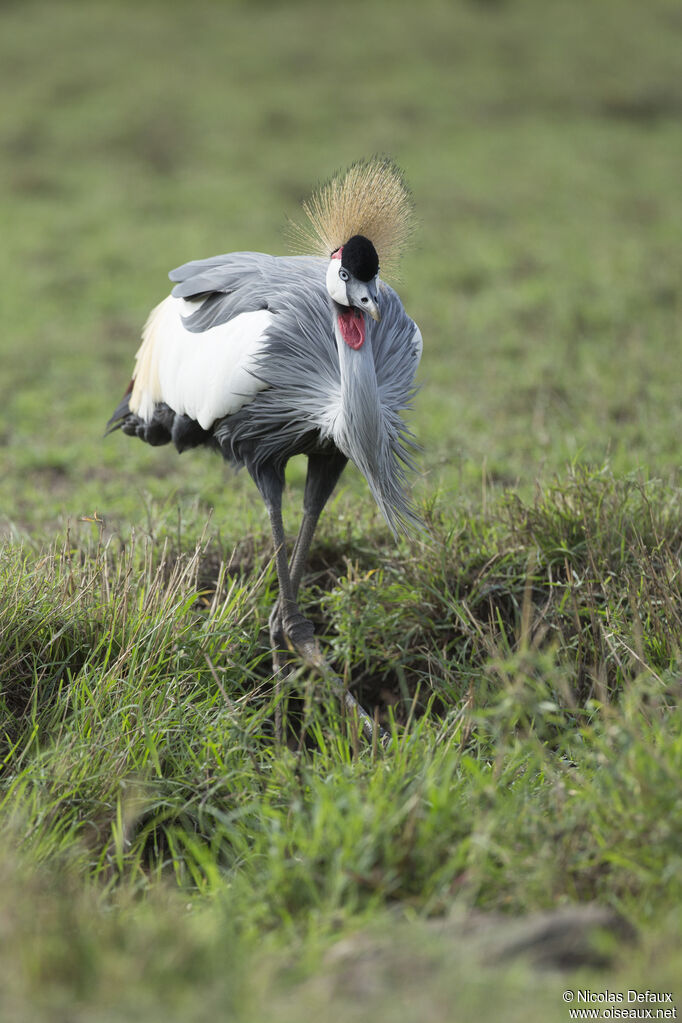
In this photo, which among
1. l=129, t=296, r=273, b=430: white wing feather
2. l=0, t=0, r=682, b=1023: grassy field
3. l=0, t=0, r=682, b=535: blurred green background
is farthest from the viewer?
l=0, t=0, r=682, b=535: blurred green background

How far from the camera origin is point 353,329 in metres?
2.99

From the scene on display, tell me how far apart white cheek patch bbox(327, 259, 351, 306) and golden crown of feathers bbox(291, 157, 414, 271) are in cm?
18

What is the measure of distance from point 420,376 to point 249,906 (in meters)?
4.76

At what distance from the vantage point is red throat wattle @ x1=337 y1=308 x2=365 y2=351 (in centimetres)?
298

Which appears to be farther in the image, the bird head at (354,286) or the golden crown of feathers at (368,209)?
the golden crown of feathers at (368,209)

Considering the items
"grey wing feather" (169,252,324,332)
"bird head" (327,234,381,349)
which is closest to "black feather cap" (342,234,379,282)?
"bird head" (327,234,381,349)

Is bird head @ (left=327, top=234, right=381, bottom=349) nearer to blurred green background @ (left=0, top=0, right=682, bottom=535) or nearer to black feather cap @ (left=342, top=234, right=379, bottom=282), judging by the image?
black feather cap @ (left=342, top=234, right=379, bottom=282)

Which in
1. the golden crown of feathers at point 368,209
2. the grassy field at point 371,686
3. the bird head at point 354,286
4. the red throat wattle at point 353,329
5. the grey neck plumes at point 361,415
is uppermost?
the golden crown of feathers at point 368,209

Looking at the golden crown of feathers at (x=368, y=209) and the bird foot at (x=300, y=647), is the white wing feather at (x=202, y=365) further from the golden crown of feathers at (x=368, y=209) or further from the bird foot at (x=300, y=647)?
the bird foot at (x=300, y=647)

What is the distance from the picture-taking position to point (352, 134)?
37.2 feet

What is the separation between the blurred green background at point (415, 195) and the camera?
5.20 metres

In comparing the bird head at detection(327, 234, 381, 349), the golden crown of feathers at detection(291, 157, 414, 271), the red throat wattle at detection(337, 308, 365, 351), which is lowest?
the red throat wattle at detection(337, 308, 365, 351)

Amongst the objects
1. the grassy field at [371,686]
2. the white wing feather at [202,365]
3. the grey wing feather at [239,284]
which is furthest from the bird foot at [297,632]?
the grey wing feather at [239,284]

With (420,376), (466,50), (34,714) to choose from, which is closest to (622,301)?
(420,376)
